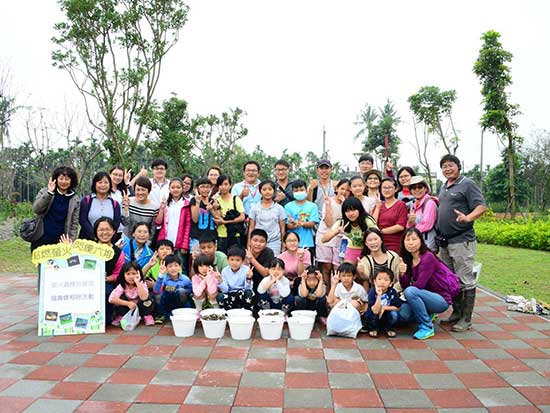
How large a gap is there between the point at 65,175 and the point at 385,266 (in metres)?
3.49

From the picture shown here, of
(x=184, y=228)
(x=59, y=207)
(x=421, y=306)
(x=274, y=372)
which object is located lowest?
(x=274, y=372)

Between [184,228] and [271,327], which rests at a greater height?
[184,228]

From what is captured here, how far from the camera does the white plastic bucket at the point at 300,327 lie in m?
4.32

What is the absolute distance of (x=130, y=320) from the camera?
15.3 feet

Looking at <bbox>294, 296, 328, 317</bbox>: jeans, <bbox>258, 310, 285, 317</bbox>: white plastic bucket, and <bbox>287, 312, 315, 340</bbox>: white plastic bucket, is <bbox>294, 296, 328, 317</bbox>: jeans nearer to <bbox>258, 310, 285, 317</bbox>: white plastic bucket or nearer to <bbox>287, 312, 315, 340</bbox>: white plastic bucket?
<bbox>258, 310, 285, 317</bbox>: white plastic bucket

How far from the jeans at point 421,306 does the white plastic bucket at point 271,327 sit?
121cm

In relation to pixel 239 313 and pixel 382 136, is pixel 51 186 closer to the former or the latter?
pixel 239 313

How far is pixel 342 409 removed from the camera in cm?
291

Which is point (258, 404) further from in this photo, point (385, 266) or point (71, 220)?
point (71, 220)

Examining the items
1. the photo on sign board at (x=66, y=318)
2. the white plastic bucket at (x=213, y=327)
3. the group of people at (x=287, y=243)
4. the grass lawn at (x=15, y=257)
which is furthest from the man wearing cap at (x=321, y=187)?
the grass lawn at (x=15, y=257)

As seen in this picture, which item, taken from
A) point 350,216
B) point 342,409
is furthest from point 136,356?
point 350,216

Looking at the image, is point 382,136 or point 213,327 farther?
point 382,136

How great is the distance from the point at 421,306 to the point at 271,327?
57.8 inches

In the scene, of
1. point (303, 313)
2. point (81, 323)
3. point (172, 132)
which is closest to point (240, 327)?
point (303, 313)
